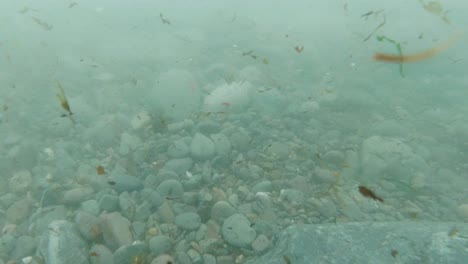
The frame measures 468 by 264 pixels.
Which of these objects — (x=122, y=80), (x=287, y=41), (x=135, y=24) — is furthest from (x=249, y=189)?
(x=135, y=24)

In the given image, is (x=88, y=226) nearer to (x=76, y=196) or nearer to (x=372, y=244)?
(x=76, y=196)

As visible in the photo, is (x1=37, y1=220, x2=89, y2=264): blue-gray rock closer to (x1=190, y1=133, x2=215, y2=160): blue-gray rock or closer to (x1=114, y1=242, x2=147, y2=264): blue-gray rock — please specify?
(x1=114, y1=242, x2=147, y2=264): blue-gray rock

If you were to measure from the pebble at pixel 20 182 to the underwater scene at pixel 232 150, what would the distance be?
2cm

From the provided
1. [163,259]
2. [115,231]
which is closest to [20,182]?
[115,231]

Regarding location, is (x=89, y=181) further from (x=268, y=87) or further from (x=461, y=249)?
(x=461, y=249)

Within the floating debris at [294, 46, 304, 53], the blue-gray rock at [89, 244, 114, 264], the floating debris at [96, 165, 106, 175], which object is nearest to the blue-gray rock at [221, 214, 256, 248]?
the blue-gray rock at [89, 244, 114, 264]

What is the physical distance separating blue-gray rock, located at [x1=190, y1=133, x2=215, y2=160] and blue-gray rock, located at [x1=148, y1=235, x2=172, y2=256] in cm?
99

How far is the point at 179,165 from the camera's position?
3611mm

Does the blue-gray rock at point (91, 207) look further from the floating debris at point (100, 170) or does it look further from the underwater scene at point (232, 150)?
the floating debris at point (100, 170)

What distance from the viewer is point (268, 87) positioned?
5055mm

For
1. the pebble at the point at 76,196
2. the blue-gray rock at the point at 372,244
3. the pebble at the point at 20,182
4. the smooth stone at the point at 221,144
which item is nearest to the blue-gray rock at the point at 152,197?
the pebble at the point at 76,196

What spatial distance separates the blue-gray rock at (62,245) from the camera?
A: 272cm

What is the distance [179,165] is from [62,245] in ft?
3.84

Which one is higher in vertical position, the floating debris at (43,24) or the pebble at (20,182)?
the pebble at (20,182)
